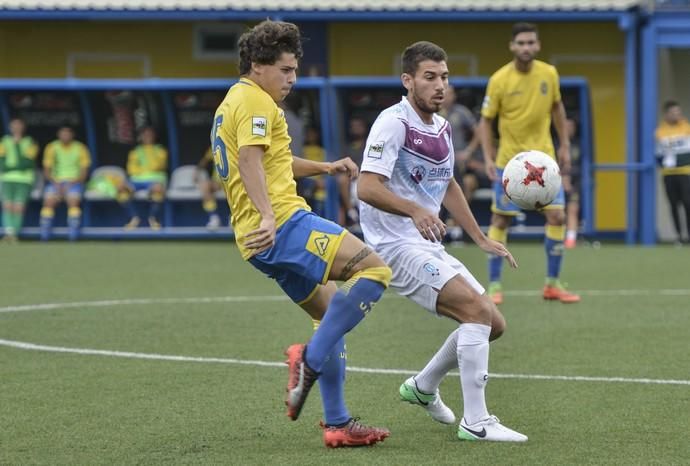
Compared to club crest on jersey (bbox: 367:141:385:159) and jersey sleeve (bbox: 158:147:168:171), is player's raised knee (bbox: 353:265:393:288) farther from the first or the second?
jersey sleeve (bbox: 158:147:168:171)

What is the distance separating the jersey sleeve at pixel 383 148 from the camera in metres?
6.34

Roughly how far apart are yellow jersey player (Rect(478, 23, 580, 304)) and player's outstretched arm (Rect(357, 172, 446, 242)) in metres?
5.48

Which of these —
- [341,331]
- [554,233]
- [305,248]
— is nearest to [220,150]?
[305,248]

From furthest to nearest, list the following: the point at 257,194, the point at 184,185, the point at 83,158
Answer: the point at 184,185, the point at 83,158, the point at 257,194

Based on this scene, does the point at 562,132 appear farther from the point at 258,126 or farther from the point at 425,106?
the point at 258,126

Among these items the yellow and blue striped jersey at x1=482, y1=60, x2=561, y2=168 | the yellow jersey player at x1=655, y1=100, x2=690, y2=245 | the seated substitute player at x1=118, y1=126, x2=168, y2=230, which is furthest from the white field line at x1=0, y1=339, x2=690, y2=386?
Result: the yellow jersey player at x1=655, y1=100, x2=690, y2=245

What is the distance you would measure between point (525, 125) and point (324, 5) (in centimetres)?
1021

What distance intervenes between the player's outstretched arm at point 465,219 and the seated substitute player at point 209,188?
48.0ft

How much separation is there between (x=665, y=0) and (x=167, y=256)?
871 centimetres

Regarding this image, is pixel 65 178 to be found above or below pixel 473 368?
below

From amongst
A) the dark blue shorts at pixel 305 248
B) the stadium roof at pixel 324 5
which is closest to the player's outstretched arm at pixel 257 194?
the dark blue shorts at pixel 305 248

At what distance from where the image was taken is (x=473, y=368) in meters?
6.12

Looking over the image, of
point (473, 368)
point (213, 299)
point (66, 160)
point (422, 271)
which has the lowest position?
point (213, 299)

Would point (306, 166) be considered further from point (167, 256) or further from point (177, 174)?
Answer: point (177, 174)
